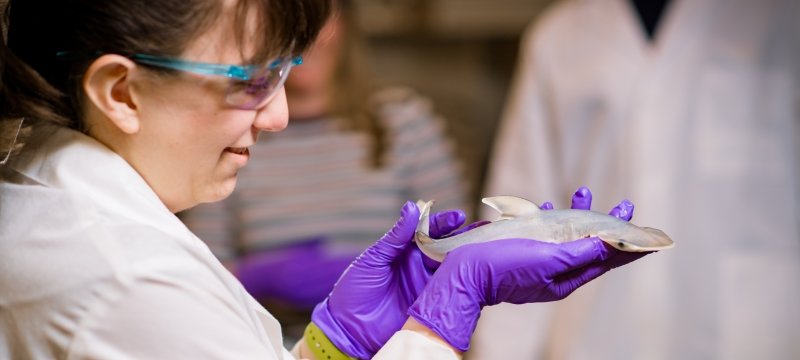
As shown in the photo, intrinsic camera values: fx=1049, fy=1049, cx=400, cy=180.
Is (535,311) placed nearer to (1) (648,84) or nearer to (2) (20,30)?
(1) (648,84)

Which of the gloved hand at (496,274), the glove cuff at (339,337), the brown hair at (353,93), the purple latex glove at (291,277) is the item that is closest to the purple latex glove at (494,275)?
the gloved hand at (496,274)

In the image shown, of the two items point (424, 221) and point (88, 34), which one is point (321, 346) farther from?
point (88, 34)

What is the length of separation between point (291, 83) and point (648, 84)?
0.76 m

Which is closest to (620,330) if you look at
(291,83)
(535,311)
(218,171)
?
(535,311)

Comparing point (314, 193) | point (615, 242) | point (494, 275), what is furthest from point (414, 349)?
point (314, 193)

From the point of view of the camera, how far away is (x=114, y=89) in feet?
3.13

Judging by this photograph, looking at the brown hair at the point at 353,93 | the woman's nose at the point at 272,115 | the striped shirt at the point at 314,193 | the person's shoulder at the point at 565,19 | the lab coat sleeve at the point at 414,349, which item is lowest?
the striped shirt at the point at 314,193

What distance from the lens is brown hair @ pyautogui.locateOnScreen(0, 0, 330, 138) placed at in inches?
36.1

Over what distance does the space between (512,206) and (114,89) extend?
0.40 m

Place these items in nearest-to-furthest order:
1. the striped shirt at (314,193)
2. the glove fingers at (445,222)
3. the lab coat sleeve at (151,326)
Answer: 1. the lab coat sleeve at (151,326)
2. the glove fingers at (445,222)
3. the striped shirt at (314,193)

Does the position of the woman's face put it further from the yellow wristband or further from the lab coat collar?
the yellow wristband

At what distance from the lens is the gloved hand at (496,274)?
39.6 inches

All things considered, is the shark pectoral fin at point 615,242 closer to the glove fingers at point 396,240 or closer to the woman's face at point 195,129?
the glove fingers at point 396,240

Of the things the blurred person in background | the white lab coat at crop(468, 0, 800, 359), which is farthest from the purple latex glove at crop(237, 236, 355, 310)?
the white lab coat at crop(468, 0, 800, 359)
